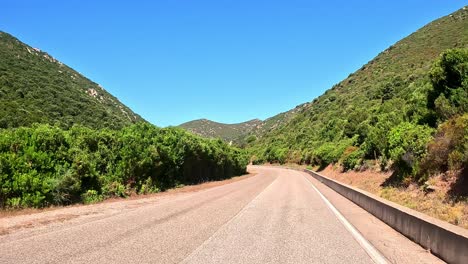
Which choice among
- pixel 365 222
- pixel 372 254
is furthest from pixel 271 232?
pixel 365 222

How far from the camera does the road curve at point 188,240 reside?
7.99 metres

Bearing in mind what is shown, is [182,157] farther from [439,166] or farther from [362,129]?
[362,129]

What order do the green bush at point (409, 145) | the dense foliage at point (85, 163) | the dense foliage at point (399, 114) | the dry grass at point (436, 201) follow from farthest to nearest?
1. the dense foliage at point (399, 114)
2. the green bush at point (409, 145)
3. the dense foliage at point (85, 163)
4. the dry grass at point (436, 201)

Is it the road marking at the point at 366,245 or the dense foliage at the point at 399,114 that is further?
the dense foliage at the point at 399,114

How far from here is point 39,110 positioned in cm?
3161

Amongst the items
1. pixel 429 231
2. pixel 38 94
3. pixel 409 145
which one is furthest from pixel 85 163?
pixel 38 94

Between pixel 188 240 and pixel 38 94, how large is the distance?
30.2 metres

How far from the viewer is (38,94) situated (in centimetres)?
3550

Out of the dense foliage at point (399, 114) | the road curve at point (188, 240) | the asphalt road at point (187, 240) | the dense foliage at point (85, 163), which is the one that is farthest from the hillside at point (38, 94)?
the dense foliage at point (399, 114)

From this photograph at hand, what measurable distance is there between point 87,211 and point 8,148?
400 centimetres

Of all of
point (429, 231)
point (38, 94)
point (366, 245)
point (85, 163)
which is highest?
point (38, 94)

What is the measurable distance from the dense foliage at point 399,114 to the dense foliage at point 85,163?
47.9ft

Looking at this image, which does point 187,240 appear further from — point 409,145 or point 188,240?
point 409,145

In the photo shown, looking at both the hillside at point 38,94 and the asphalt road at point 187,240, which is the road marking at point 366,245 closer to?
the asphalt road at point 187,240
